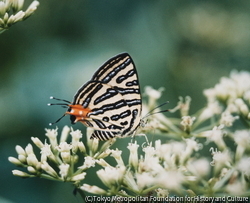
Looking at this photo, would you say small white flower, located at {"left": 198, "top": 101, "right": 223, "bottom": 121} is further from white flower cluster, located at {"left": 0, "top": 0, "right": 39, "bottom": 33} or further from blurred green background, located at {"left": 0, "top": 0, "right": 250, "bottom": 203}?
white flower cluster, located at {"left": 0, "top": 0, "right": 39, "bottom": 33}

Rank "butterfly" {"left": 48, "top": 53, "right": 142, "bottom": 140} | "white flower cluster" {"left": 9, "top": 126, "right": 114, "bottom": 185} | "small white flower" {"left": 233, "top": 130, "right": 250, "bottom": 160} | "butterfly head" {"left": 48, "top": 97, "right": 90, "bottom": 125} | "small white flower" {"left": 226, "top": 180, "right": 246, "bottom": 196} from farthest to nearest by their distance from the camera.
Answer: "butterfly" {"left": 48, "top": 53, "right": 142, "bottom": 140} → "butterfly head" {"left": 48, "top": 97, "right": 90, "bottom": 125} → "white flower cluster" {"left": 9, "top": 126, "right": 114, "bottom": 185} → "small white flower" {"left": 233, "top": 130, "right": 250, "bottom": 160} → "small white flower" {"left": 226, "top": 180, "right": 246, "bottom": 196}

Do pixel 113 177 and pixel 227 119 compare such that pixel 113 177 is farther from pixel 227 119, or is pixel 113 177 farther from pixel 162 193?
pixel 227 119

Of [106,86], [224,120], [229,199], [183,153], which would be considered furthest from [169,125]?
[229,199]

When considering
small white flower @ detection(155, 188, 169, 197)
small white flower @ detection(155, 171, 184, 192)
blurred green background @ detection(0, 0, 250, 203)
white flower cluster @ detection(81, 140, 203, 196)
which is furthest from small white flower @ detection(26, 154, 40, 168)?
small white flower @ detection(155, 171, 184, 192)

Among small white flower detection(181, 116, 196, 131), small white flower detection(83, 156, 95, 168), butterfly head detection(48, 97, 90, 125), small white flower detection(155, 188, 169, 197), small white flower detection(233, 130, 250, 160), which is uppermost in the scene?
butterfly head detection(48, 97, 90, 125)

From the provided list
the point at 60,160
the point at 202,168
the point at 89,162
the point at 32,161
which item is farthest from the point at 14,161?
the point at 202,168

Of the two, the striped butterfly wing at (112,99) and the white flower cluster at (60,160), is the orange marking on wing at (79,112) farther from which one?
the white flower cluster at (60,160)

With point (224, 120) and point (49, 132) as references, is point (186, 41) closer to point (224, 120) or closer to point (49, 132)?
point (224, 120)

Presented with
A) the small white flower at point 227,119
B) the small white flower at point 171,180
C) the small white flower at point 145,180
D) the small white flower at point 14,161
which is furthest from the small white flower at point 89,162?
the small white flower at point 227,119
